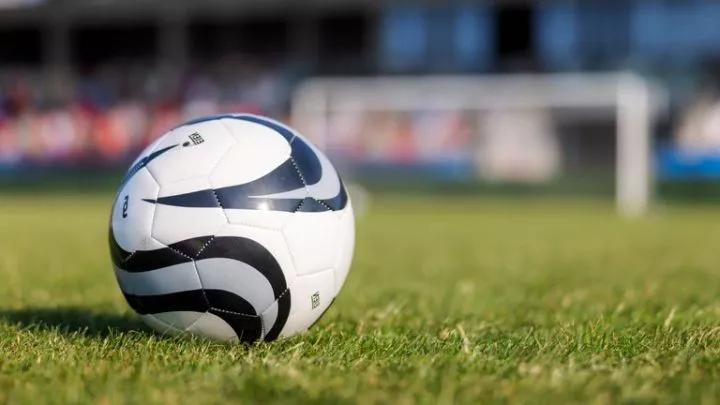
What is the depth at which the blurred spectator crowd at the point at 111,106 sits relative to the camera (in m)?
24.6

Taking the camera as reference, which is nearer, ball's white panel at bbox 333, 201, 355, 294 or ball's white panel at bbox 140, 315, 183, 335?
ball's white panel at bbox 140, 315, 183, 335

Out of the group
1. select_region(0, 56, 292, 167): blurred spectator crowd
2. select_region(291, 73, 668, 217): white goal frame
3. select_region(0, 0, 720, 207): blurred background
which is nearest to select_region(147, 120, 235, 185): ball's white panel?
select_region(291, 73, 668, 217): white goal frame

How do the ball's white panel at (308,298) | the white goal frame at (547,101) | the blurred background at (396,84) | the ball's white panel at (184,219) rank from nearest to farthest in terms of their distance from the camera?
the ball's white panel at (184,219) → the ball's white panel at (308,298) → the white goal frame at (547,101) → the blurred background at (396,84)

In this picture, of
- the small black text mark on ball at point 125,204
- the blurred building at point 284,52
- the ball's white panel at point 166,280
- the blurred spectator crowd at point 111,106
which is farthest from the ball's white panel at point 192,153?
the blurred spectator crowd at point 111,106

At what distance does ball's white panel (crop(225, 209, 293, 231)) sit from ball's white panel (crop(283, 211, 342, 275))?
3cm

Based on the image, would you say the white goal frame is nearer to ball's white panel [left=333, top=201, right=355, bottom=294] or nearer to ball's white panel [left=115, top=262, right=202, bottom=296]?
ball's white panel [left=333, top=201, right=355, bottom=294]

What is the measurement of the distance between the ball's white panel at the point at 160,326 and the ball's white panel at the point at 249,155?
54 centimetres

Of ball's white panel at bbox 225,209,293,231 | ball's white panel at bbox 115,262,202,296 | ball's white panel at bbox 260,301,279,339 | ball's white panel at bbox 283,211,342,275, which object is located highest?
ball's white panel at bbox 225,209,293,231

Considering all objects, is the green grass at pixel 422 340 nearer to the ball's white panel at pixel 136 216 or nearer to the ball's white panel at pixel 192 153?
the ball's white panel at pixel 136 216

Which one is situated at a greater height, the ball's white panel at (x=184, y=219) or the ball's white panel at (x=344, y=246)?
the ball's white panel at (x=184, y=219)

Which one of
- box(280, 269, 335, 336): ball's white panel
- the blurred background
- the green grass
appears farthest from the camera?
the blurred background

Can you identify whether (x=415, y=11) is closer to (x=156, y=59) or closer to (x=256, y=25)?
(x=256, y=25)

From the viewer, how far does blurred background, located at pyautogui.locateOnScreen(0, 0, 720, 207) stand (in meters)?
20.0

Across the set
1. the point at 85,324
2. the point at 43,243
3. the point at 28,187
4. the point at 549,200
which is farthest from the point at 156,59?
the point at 85,324
